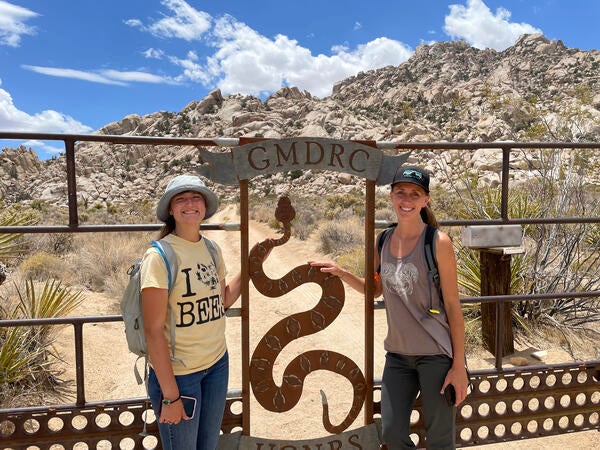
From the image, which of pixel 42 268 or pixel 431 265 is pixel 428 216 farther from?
pixel 42 268

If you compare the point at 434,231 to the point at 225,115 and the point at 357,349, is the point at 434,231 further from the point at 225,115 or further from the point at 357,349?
the point at 225,115

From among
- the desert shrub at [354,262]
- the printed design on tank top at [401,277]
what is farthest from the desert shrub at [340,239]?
the printed design on tank top at [401,277]

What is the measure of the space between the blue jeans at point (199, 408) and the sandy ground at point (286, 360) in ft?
6.21

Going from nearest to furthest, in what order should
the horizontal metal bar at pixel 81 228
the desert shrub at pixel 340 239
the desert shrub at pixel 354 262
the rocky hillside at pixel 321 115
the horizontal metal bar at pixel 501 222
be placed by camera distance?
the horizontal metal bar at pixel 81 228 → the horizontal metal bar at pixel 501 222 → the desert shrub at pixel 354 262 → the desert shrub at pixel 340 239 → the rocky hillside at pixel 321 115

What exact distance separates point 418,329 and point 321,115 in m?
62.9

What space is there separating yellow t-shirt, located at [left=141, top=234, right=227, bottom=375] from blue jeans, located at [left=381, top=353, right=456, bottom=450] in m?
0.90

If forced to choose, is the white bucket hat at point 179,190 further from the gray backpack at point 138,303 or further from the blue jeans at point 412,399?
the blue jeans at point 412,399

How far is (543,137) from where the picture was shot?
8328 millimetres

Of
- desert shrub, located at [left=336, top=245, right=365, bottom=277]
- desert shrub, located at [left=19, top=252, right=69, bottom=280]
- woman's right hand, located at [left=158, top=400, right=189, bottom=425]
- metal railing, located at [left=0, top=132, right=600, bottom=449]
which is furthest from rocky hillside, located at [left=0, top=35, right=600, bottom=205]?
woman's right hand, located at [left=158, top=400, right=189, bottom=425]

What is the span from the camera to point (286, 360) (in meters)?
5.60

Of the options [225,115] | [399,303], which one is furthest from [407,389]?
[225,115]

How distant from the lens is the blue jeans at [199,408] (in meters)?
2.13

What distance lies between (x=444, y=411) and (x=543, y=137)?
24.0 ft

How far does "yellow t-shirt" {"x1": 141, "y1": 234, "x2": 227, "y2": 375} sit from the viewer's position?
82.6 inches
